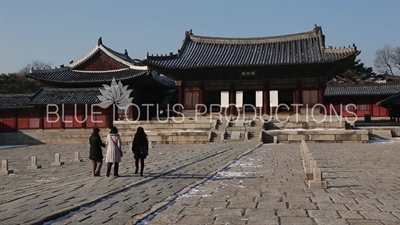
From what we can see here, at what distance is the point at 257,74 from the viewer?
1262 inches

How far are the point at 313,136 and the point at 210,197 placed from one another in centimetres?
1788

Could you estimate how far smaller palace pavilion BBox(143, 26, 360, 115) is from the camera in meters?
30.8

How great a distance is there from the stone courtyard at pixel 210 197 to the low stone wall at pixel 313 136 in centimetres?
1119

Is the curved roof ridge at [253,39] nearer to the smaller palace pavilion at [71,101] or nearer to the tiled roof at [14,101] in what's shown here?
the smaller palace pavilion at [71,101]

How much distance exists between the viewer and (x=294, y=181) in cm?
987

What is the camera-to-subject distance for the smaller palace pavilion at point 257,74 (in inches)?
1212

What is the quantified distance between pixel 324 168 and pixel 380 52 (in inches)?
3140

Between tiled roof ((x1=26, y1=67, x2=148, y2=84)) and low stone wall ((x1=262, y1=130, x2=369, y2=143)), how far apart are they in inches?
569

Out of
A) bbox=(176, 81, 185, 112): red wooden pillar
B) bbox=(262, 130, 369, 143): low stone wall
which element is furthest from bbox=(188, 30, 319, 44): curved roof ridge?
bbox=(262, 130, 369, 143): low stone wall

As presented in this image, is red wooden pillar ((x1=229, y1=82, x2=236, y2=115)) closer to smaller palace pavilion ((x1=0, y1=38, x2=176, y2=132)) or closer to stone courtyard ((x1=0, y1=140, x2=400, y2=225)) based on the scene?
smaller palace pavilion ((x1=0, y1=38, x2=176, y2=132))

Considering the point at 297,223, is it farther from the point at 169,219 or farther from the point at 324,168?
the point at 324,168

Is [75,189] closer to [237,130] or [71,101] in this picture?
[237,130]

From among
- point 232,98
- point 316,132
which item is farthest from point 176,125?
point 316,132

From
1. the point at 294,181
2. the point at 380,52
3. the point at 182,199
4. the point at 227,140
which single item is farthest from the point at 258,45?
the point at 380,52
